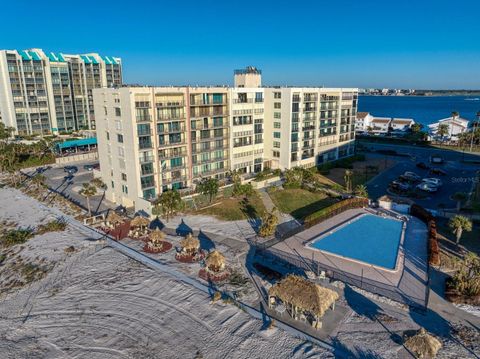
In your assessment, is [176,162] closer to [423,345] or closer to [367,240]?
[367,240]

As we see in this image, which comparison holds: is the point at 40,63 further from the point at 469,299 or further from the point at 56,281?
the point at 469,299

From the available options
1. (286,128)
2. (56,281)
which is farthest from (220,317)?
(286,128)

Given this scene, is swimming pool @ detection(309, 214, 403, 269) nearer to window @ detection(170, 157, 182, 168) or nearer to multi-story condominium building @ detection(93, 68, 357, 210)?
multi-story condominium building @ detection(93, 68, 357, 210)

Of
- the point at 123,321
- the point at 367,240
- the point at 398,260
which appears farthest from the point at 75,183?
the point at 398,260

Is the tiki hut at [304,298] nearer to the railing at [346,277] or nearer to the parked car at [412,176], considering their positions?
the railing at [346,277]

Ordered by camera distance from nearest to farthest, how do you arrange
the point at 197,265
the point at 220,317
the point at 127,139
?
the point at 220,317 < the point at 197,265 < the point at 127,139

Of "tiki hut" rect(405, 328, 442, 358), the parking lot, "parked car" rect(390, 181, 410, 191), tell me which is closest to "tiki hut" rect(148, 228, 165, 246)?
the parking lot

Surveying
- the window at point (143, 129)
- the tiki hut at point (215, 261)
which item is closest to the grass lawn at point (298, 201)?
the tiki hut at point (215, 261)

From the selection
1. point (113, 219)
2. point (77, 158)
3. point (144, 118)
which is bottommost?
point (113, 219)
